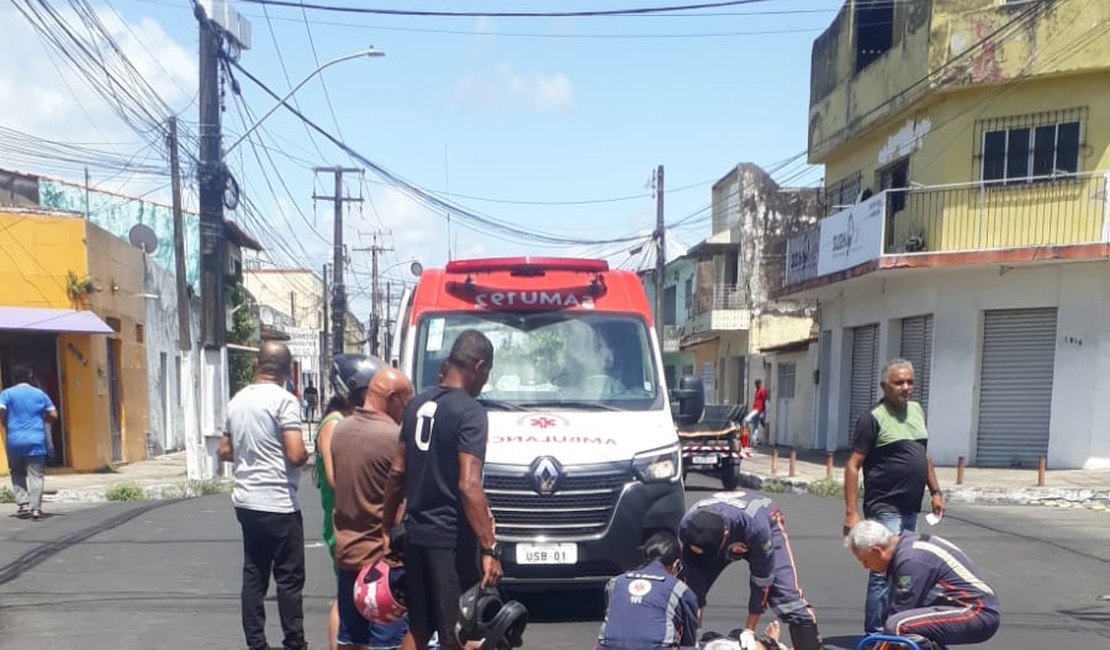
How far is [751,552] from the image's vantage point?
4508 millimetres

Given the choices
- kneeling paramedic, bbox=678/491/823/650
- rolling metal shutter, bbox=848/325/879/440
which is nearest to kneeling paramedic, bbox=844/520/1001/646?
kneeling paramedic, bbox=678/491/823/650

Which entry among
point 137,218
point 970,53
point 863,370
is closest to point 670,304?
point 863,370

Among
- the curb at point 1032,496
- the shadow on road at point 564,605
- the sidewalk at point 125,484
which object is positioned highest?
the shadow on road at point 564,605

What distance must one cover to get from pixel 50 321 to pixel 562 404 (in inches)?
438

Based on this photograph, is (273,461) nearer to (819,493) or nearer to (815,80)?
(819,493)

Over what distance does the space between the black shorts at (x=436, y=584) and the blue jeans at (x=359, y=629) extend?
43 cm

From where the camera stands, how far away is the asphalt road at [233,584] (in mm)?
5879

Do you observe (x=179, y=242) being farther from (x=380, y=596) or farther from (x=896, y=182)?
(x=896, y=182)

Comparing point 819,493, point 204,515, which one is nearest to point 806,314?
point 819,493

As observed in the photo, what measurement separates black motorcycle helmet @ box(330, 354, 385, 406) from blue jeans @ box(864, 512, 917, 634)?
296cm

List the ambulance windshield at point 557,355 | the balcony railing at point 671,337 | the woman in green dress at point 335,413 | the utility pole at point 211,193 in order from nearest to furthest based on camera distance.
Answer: the woman in green dress at point 335,413, the ambulance windshield at point 557,355, the utility pole at point 211,193, the balcony railing at point 671,337

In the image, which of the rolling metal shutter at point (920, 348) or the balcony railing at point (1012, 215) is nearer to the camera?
the balcony railing at point (1012, 215)

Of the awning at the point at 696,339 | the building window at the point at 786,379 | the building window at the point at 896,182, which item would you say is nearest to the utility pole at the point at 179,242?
the building window at the point at 896,182

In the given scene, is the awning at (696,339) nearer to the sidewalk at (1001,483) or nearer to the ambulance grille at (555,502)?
the sidewalk at (1001,483)
